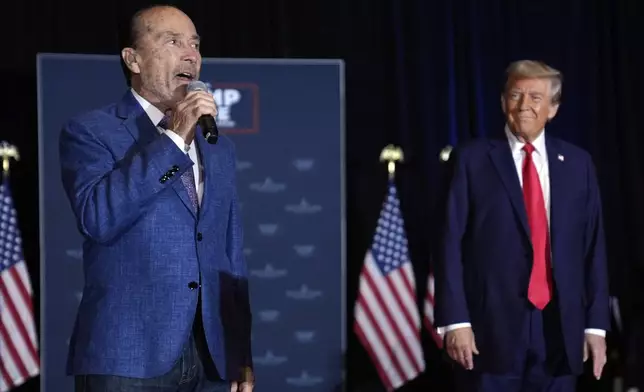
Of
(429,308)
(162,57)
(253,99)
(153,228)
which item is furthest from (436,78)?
(153,228)

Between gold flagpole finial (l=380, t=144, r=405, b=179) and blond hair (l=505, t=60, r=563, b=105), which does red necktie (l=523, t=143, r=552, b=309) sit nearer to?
blond hair (l=505, t=60, r=563, b=105)

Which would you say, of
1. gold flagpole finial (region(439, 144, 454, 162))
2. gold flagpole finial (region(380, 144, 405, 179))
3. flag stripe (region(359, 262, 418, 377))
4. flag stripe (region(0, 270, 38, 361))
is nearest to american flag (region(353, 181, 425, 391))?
flag stripe (region(359, 262, 418, 377))

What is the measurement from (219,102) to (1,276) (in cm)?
139

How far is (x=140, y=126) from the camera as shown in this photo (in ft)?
7.17

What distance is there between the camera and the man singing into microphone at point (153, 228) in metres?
2.04

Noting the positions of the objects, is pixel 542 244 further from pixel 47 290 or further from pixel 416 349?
pixel 47 290

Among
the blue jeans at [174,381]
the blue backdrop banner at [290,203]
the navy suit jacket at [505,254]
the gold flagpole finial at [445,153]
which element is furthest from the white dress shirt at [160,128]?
the gold flagpole finial at [445,153]

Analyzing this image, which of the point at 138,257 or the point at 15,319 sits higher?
the point at 138,257

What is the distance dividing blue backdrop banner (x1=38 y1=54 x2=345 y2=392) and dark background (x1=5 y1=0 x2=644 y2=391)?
0.50m

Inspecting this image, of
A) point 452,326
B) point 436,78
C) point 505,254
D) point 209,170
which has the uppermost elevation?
point 436,78

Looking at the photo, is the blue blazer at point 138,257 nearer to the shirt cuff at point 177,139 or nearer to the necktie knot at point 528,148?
the shirt cuff at point 177,139

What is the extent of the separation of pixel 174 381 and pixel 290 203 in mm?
2877

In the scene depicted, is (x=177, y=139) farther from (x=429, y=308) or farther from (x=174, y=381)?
(x=429, y=308)

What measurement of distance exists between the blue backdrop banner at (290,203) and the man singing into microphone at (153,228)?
2.68 meters
